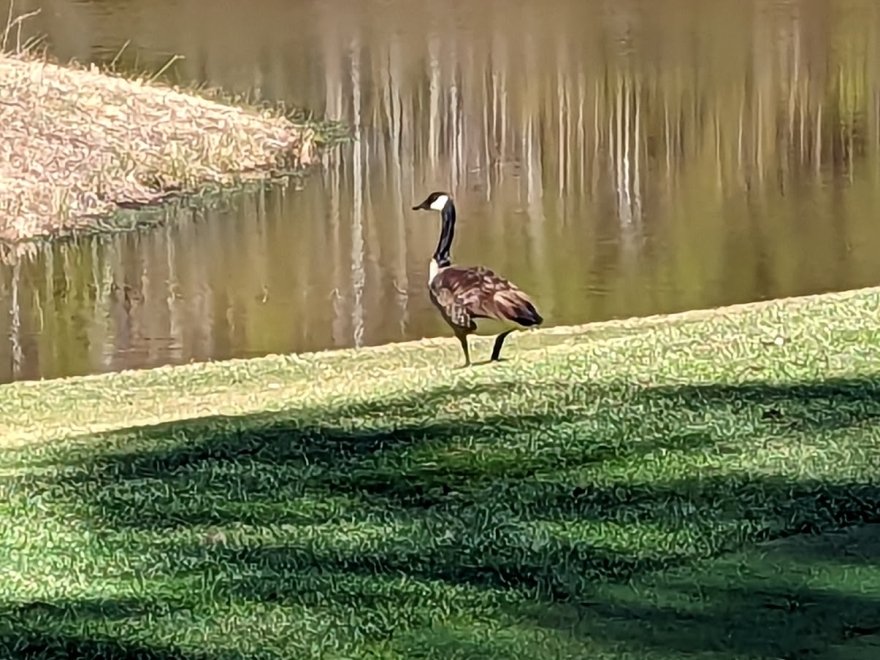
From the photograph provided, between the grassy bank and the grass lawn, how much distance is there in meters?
12.7

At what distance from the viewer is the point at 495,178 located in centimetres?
2350

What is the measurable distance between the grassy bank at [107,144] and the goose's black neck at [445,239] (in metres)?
10.9

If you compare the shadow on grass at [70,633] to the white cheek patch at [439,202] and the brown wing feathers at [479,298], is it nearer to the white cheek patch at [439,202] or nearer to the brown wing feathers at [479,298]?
the brown wing feathers at [479,298]

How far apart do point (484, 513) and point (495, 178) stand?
1753 cm

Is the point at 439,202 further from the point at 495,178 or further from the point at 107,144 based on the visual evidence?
the point at 107,144

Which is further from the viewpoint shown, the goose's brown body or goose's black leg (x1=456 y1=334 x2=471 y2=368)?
goose's black leg (x1=456 y1=334 x2=471 y2=368)

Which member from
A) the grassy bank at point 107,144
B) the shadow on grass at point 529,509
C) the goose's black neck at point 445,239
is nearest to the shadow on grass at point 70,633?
the shadow on grass at point 529,509

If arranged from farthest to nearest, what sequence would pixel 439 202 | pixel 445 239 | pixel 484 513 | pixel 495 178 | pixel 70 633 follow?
pixel 495 178
pixel 439 202
pixel 445 239
pixel 484 513
pixel 70 633

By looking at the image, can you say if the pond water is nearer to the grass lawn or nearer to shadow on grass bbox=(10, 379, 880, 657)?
the grass lawn

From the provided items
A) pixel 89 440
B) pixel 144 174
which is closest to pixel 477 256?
pixel 144 174

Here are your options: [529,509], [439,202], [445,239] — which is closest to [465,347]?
[445,239]

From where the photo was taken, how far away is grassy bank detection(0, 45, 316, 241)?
2208 centimetres

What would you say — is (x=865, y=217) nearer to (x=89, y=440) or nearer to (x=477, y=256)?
(x=477, y=256)

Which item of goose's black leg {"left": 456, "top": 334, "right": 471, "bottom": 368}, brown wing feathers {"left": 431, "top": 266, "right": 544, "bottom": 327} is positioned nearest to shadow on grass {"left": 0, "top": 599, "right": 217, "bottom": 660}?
brown wing feathers {"left": 431, "top": 266, "right": 544, "bottom": 327}
